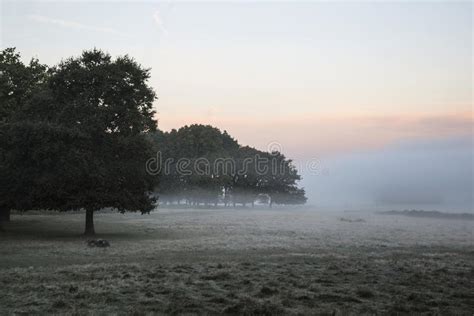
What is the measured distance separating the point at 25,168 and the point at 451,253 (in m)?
36.8

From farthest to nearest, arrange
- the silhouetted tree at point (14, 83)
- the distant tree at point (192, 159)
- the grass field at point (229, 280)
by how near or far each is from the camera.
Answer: the distant tree at point (192, 159) → the silhouetted tree at point (14, 83) → the grass field at point (229, 280)

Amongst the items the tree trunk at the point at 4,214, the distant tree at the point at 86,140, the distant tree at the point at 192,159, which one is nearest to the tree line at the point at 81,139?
the distant tree at the point at 86,140

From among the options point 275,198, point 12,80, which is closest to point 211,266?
point 12,80

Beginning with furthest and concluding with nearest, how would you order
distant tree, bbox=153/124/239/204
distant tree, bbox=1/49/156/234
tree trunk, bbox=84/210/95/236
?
distant tree, bbox=153/124/239/204
tree trunk, bbox=84/210/95/236
distant tree, bbox=1/49/156/234

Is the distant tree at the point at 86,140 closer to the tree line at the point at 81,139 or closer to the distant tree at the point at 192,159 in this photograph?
the tree line at the point at 81,139

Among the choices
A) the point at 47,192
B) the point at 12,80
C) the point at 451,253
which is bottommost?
the point at 451,253

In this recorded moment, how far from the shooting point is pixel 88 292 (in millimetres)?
16891

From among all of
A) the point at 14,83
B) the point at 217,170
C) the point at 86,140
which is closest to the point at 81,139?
the point at 86,140

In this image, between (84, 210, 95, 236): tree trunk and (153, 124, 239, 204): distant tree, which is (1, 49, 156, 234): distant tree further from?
(153, 124, 239, 204): distant tree

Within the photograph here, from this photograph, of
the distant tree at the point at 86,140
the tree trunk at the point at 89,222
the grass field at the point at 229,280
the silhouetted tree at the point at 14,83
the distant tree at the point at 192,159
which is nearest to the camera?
the grass field at the point at 229,280

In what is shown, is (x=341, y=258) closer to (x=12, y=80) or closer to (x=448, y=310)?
(x=448, y=310)

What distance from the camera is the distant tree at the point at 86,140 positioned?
4069 centimetres

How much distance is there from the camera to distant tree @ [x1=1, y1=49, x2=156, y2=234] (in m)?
40.7

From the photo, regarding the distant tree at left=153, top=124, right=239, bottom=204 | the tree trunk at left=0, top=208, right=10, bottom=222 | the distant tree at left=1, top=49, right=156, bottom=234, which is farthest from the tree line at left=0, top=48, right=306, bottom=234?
the distant tree at left=153, top=124, right=239, bottom=204
